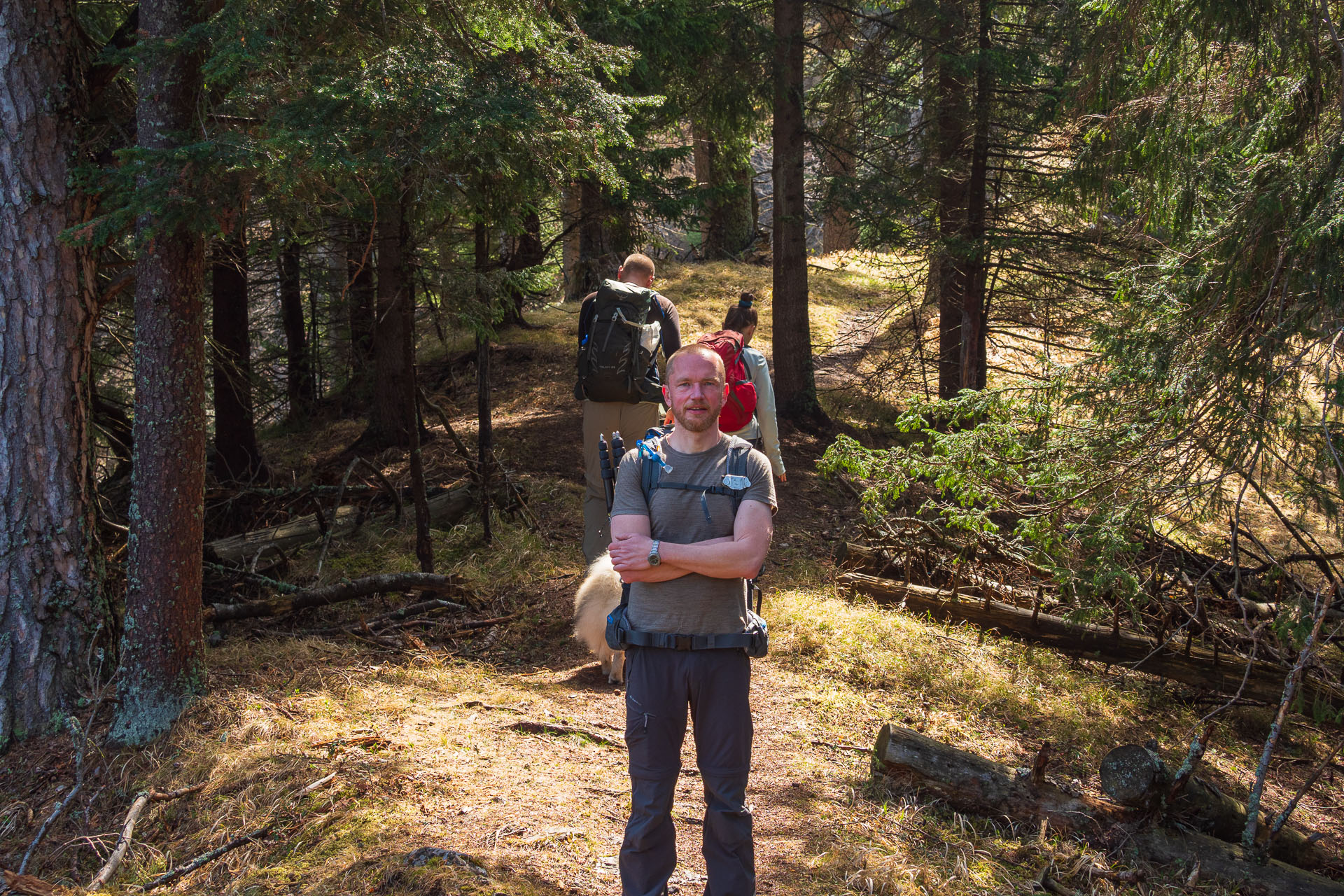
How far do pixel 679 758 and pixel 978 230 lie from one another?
11.0 metres

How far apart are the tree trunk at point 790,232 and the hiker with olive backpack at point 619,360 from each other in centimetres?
642

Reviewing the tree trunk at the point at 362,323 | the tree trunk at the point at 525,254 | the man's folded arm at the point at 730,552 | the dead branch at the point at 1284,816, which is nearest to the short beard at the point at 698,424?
the man's folded arm at the point at 730,552

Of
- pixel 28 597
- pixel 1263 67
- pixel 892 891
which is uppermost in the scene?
pixel 1263 67

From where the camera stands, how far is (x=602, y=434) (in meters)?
6.52

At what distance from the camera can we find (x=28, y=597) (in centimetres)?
481

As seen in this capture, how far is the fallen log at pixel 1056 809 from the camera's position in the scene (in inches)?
163

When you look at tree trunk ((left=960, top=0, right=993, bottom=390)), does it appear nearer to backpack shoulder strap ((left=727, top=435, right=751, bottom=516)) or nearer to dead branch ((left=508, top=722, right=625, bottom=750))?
dead branch ((left=508, top=722, right=625, bottom=750))

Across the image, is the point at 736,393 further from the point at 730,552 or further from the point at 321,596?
the point at 321,596

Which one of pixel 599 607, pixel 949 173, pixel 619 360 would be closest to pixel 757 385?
pixel 619 360

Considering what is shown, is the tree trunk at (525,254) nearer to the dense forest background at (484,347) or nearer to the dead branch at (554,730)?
the dense forest background at (484,347)

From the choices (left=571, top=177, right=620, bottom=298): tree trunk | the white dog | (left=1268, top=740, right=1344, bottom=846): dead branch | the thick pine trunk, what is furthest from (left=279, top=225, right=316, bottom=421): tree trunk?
(left=1268, top=740, right=1344, bottom=846): dead branch

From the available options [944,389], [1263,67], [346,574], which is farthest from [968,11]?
[346,574]

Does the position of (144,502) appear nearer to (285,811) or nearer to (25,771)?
(25,771)

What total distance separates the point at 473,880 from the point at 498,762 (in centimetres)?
113
